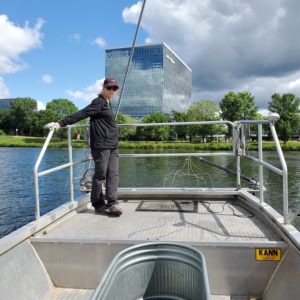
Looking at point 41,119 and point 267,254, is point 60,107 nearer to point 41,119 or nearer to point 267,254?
point 41,119

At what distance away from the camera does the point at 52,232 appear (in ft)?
12.0

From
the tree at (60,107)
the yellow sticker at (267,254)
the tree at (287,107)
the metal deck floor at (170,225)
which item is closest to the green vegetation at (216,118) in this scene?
the tree at (287,107)

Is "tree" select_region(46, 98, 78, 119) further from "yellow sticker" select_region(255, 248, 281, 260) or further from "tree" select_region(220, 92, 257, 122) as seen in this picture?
"yellow sticker" select_region(255, 248, 281, 260)

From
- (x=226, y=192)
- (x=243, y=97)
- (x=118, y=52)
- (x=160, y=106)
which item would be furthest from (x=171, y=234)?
(x=160, y=106)

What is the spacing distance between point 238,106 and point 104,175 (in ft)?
235

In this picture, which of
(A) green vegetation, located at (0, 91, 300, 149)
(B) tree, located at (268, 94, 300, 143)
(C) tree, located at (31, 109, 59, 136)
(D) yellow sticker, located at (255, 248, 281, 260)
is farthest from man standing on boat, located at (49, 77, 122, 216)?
(C) tree, located at (31, 109, 59, 136)

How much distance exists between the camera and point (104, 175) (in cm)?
435

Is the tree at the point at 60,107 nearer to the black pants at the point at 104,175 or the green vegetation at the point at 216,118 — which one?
the green vegetation at the point at 216,118

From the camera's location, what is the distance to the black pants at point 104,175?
429 centimetres

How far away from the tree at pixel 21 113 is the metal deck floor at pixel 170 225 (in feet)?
404

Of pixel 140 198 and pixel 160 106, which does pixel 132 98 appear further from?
pixel 140 198

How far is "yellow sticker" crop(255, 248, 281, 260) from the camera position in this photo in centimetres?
301

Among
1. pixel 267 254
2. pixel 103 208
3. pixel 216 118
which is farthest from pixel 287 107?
pixel 267 254

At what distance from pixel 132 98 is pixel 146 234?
122652 millimetres
